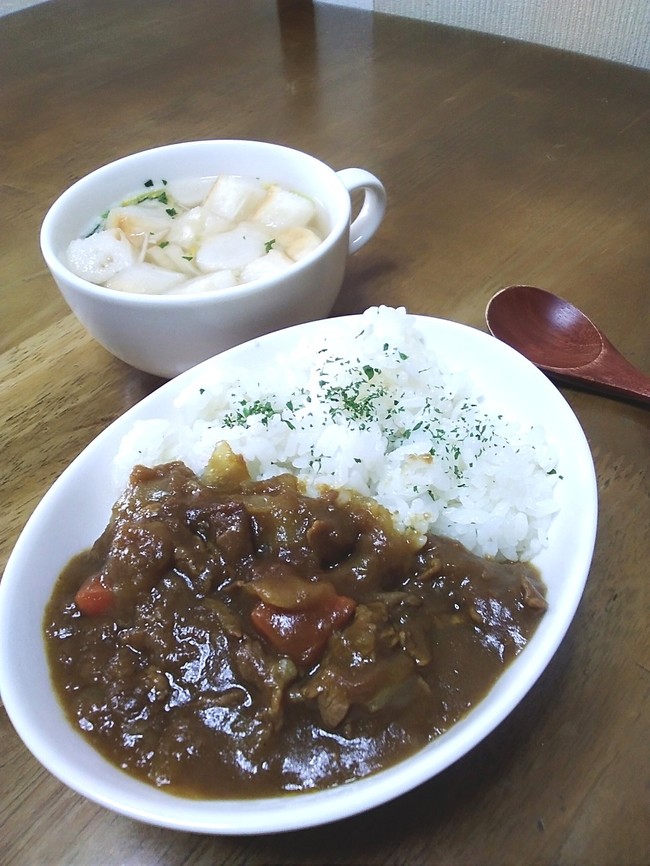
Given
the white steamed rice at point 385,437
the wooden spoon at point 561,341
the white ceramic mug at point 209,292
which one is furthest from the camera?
the wooden spoon at point 561,341

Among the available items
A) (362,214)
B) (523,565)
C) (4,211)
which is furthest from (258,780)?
(4,211)

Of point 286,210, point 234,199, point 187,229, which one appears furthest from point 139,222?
point 286,210

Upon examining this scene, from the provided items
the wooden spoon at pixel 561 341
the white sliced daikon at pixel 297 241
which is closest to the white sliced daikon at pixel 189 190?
the white sliced daikon at pixel 297 241

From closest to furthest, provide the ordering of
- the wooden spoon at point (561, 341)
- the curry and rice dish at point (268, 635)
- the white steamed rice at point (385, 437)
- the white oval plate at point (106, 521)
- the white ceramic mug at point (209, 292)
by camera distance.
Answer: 1. the white oval plate at point (106, 521)
2. the curry and rice dish at point (268, 635)
3. the white steamed rice at point (385, 437)
4. the white ceramic mug at point (209, 292)
5. the wooden spoon at point (561, 341)

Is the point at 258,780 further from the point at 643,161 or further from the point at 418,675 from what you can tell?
the point at 643,161

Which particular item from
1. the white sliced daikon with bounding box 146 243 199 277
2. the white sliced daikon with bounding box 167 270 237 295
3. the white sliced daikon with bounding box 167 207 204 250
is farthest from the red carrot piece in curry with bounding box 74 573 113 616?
the white sliced daikon with bounding box 167 207 204 250

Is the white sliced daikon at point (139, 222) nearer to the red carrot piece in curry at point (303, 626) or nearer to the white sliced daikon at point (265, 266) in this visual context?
the white sliced daikon at point (265, 266)
